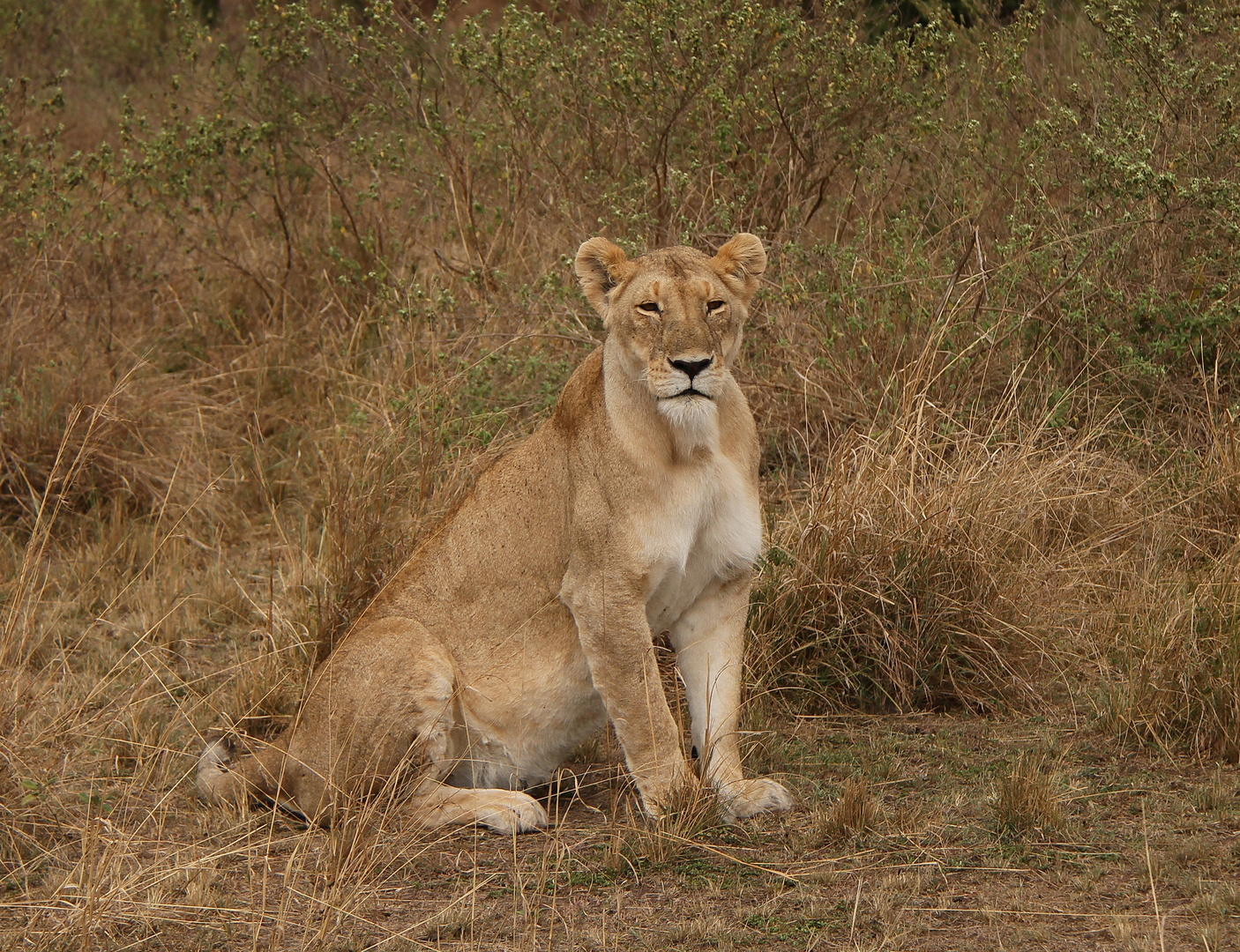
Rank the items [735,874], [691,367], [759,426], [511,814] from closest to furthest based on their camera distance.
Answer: [735,874] < [691,367] < [511,814] < [759,426]

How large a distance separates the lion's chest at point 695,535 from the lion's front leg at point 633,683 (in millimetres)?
112

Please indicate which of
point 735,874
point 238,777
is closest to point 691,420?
point 735,874

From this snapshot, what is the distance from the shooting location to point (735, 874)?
164 inches

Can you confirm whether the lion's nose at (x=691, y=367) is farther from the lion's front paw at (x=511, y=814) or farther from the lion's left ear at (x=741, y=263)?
the lion's front paw at (x=511, y=814)

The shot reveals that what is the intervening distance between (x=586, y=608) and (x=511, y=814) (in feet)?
2.30

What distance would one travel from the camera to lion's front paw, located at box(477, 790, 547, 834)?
4.62 m

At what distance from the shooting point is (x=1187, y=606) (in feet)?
17.2

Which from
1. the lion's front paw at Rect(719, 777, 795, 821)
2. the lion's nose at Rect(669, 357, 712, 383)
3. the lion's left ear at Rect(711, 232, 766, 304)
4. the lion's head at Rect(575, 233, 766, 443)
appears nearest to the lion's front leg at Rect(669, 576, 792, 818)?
the lion's front paw at Rect(719, 777, 795, 821)

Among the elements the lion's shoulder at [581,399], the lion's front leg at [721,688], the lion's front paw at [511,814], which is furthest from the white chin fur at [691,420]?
the lion's front paw at [511,814]

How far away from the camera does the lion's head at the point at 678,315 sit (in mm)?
4379

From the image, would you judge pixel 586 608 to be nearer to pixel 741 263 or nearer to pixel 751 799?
pixel 751 799

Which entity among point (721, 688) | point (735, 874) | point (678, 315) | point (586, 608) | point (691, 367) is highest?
point (678, 315)

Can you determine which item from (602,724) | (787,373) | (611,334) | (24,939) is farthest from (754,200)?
(24,939)

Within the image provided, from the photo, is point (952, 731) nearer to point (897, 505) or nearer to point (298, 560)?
point (897, 505)
